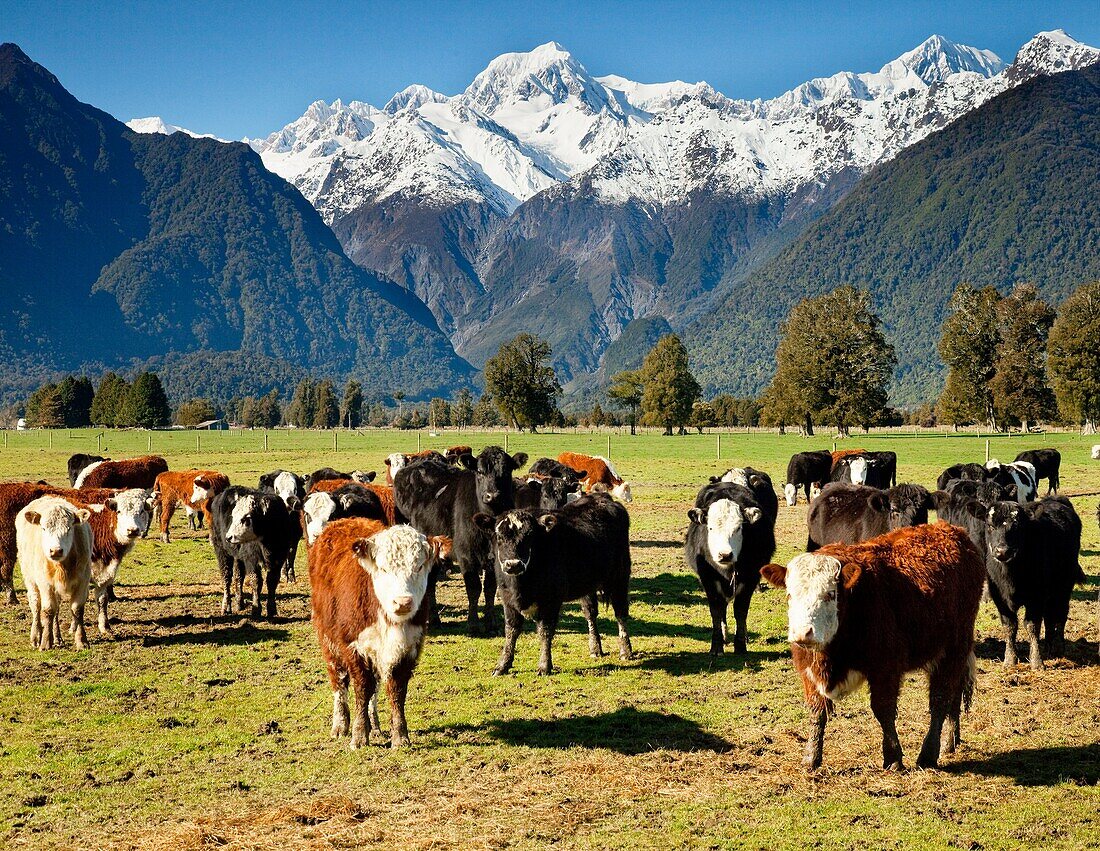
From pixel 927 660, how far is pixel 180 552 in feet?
58.6

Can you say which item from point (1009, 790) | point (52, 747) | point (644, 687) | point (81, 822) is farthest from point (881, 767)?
point (52, 747)

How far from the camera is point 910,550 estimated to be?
7727mm

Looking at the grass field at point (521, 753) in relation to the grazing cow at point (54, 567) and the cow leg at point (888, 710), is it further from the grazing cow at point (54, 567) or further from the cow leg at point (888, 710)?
the grazing cow at point (54, 567)

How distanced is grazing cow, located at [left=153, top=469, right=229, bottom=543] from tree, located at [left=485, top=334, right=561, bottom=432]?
81510mm

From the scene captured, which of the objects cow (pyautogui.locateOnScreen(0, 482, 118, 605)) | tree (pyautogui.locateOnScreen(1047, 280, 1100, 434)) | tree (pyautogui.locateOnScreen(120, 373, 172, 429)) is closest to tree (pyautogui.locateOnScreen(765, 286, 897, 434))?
tree (pyautogui.locateOnScreen(1047, 280, 1100, 434))

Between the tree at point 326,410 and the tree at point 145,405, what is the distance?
3806cm

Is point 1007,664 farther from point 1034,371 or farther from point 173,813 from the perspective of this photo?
point 1034,371

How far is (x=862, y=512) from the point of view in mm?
13477

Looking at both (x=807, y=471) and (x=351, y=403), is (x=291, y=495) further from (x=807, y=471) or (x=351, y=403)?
(x=351, y=403)

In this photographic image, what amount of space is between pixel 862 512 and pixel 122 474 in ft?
65.3

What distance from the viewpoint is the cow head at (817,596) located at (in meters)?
6.89

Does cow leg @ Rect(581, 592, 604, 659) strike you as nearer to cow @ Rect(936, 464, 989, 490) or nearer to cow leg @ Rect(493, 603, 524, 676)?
cow leg @ Rect(493, 603, 524, 676)

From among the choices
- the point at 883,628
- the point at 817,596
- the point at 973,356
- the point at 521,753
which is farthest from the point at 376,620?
the point at 973,356

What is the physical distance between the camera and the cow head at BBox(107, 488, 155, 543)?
13.1 metres
